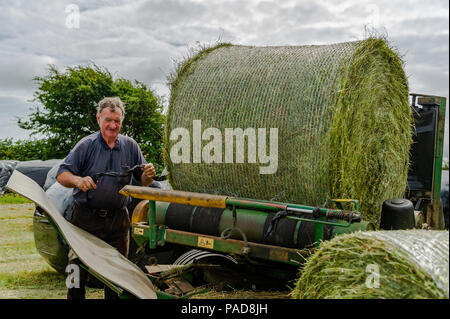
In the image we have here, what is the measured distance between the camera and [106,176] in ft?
13.2

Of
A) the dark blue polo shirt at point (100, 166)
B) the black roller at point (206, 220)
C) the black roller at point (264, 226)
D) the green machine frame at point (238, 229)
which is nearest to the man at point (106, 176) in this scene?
the dark blue polo shirt at point (100, 166)

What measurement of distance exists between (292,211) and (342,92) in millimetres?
1244

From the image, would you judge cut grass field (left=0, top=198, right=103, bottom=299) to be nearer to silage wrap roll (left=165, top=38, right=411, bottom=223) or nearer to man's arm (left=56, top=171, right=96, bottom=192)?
man's arm (left=56, top=171, right=96, bottom=192)

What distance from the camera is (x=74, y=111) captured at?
1322 centimetres

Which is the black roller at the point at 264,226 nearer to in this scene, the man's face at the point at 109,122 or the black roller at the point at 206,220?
the black roller at the point at 206,220

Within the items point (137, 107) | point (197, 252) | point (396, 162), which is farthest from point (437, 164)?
point (137, 107)

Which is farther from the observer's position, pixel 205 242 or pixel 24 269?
pixel 24 269

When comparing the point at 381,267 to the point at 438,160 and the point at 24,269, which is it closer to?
the point at 438,160

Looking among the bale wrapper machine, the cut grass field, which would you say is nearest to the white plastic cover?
the bale wrapper machine

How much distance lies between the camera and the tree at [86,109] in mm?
11633

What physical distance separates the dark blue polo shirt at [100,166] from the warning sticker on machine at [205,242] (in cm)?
99

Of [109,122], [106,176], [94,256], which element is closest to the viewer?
[94,256]

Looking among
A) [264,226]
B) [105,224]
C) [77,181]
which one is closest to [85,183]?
A: [77,181]

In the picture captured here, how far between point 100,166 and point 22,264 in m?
3.33
